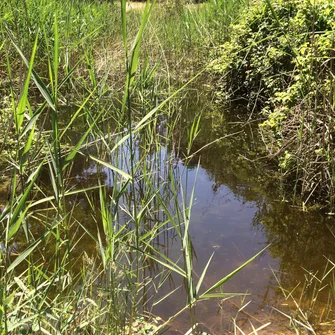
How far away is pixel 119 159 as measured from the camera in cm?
306

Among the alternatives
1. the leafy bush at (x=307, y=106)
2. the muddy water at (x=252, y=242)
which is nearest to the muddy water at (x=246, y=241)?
the muddy water at (x=252, y=242)

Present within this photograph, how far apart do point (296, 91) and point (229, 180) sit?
2.90 feet

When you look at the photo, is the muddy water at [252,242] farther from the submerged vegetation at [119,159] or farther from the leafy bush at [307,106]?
the leafy bush at [307,106]

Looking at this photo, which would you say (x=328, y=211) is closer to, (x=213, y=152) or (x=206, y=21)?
(x=213, y=152)

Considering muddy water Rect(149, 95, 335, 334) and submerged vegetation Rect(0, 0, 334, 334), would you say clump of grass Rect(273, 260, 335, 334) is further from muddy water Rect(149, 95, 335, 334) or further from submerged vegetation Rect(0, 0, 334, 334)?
submerged vegetation Rect(0, 0, 334, 334)

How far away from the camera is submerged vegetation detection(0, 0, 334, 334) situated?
1.21 metres

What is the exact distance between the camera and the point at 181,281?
2207 mm

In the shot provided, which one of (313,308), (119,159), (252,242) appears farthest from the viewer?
(119,159)

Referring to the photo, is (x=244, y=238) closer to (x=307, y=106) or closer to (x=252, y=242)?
(x=252, y=242)

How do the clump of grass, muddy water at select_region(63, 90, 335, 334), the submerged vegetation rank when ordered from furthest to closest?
muddy water at select_region(63, 90, 335, 334), the clump of grass, the submerged vegetation

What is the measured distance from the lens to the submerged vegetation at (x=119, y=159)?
121 centimetres

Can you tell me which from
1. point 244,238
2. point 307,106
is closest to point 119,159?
point 244,238

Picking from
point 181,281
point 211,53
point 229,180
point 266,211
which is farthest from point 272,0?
point 181,281

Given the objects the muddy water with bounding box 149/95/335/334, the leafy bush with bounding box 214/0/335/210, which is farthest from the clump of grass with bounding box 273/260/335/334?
the leafy bush with bounding box 214/0/335/210
